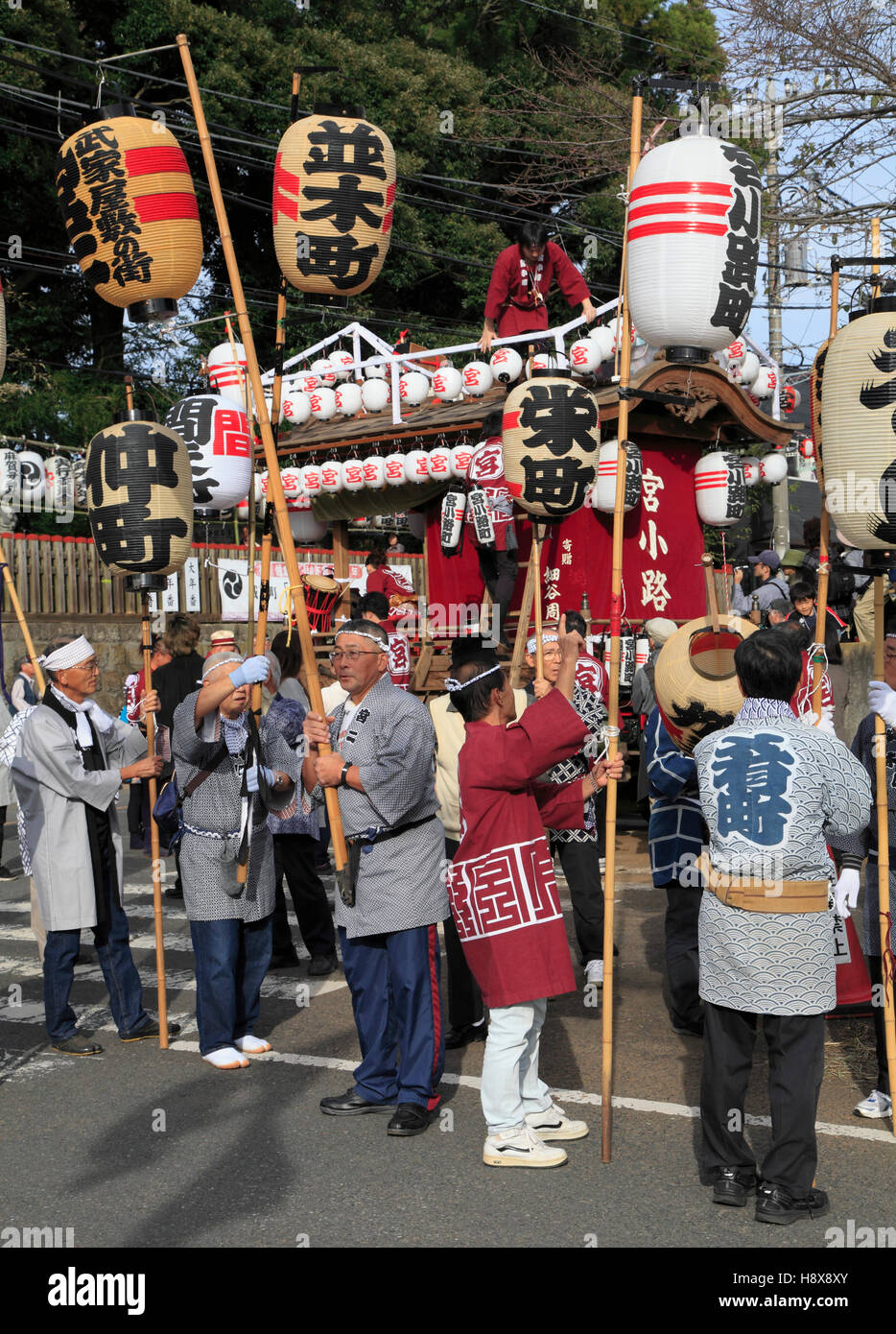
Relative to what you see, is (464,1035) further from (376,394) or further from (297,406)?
(297,406)

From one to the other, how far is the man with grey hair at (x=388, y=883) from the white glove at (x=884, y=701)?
5.92ft

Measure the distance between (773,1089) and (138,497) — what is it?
14.2 ft

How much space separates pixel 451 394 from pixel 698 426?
2.94 meters

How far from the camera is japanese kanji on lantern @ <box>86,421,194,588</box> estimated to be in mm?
6590

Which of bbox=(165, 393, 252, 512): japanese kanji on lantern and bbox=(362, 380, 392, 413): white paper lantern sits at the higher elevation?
bbox=(362, 380, 392, 413): white paper lantern

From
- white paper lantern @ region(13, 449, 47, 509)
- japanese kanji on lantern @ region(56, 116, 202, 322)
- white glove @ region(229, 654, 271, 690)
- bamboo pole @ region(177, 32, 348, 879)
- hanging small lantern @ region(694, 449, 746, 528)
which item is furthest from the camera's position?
white paper lantern @ region(13, 449, 47, 509)

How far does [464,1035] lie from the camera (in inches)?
244

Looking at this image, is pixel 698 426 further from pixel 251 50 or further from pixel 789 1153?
pixel 251 50

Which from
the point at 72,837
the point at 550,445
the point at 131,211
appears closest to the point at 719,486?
the point at 550,445

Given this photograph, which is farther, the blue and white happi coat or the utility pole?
the utility pole

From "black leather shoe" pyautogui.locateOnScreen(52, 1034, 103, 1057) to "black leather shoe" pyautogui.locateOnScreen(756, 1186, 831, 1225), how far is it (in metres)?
3.46

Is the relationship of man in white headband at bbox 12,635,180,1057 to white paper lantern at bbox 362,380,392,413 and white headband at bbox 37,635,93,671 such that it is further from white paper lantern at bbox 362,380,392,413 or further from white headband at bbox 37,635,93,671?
white paper lantern at bbox 362,380,392,413

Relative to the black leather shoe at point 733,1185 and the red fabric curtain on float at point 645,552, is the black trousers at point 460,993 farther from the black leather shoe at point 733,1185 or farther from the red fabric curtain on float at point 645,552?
the red fabric curtain on float at point 645,552

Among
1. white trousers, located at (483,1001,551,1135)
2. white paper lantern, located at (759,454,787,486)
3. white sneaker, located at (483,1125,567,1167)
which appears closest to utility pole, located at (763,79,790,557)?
white paper lantern, located at (759,454,787,486)
